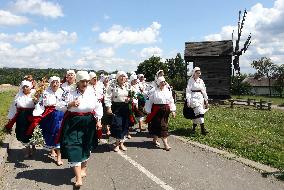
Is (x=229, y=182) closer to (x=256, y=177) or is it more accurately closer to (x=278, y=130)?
(x=256, y=177)

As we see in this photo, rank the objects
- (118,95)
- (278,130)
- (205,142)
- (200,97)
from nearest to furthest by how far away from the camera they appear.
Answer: (118,95) → (205,142) → (200,97) → (278,130)

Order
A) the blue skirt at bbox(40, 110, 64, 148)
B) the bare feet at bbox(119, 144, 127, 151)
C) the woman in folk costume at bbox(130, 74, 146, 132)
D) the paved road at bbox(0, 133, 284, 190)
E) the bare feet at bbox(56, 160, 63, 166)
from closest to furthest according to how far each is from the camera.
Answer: the paved road at bbox(0, 133, 284, 190) < the bare feet at bbox(56, 160, 63, 166) < the blue skirt at bbox(40, 110, 64, 148) < the bare feet at bbox(119, 144, 127, 151) < the woman in folk costume at bbox(130, 74, 146, 132)

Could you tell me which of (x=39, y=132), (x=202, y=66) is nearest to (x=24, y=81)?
(x=39, y=132)

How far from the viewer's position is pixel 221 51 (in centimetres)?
3459

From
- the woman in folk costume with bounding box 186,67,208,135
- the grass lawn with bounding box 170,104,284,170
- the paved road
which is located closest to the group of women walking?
the woman in folk costume with bounding box 186,67,208,135

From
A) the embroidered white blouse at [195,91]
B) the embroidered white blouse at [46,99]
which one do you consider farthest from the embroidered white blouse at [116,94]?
the embroidered white blouse at [195,91]

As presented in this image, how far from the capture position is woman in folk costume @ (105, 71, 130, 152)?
1084 cm

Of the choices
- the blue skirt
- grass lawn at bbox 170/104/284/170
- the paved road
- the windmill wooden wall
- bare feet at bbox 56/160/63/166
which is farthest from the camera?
the windmill wooden wall

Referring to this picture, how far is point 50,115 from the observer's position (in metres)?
9.48

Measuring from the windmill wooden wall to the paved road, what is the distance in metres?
24.5

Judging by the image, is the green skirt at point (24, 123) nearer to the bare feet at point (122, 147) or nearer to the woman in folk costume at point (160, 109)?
the bare feet at point (122, 147)

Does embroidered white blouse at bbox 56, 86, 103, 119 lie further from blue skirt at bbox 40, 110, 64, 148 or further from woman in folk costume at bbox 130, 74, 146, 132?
woman in folk costume at bbox 130, 74, 146, 132

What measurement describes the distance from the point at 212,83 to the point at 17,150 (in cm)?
2575

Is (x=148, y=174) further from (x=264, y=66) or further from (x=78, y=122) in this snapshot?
(x=264, y=66)
